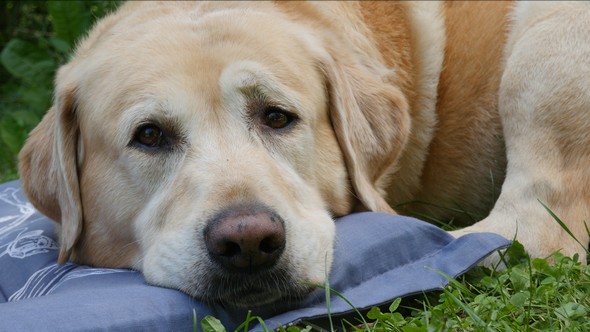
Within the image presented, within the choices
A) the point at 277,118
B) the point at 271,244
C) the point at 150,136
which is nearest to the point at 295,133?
the point at 277,118

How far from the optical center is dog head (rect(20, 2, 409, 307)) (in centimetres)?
257

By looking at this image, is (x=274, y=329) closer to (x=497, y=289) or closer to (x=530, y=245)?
(x=497, y=289)

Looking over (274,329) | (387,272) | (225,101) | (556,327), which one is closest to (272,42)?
(225,101)

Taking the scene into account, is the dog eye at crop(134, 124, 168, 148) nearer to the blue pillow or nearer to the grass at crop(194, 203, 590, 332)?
the blue pillow

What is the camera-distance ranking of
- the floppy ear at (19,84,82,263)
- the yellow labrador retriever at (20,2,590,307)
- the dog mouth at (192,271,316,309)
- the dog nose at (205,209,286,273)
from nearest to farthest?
the dog nose at (205,209,286,273) → the dog mouth at (192,271,316,309) → the yellow labrador retriever at (20,2,590,307) → the floppy ear at (19,84,82,263)

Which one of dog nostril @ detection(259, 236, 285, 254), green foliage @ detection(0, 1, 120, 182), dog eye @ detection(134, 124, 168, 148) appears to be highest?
dog eye @ detection(134, 124, 168, 148)

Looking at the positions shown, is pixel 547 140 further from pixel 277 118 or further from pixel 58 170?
pixel 58 170

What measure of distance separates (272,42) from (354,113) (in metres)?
0.45

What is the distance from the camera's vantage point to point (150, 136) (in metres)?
3.04

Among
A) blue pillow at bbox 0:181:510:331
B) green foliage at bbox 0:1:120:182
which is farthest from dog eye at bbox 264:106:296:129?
green foliage at bbox 0:1:120:182

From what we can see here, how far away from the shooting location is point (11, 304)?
98.0 inches

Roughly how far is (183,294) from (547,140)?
1.70 m

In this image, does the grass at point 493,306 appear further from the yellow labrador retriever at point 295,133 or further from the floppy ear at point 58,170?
the floppy ear at point 58,170

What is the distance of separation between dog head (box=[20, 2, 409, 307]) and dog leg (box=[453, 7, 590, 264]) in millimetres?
488
